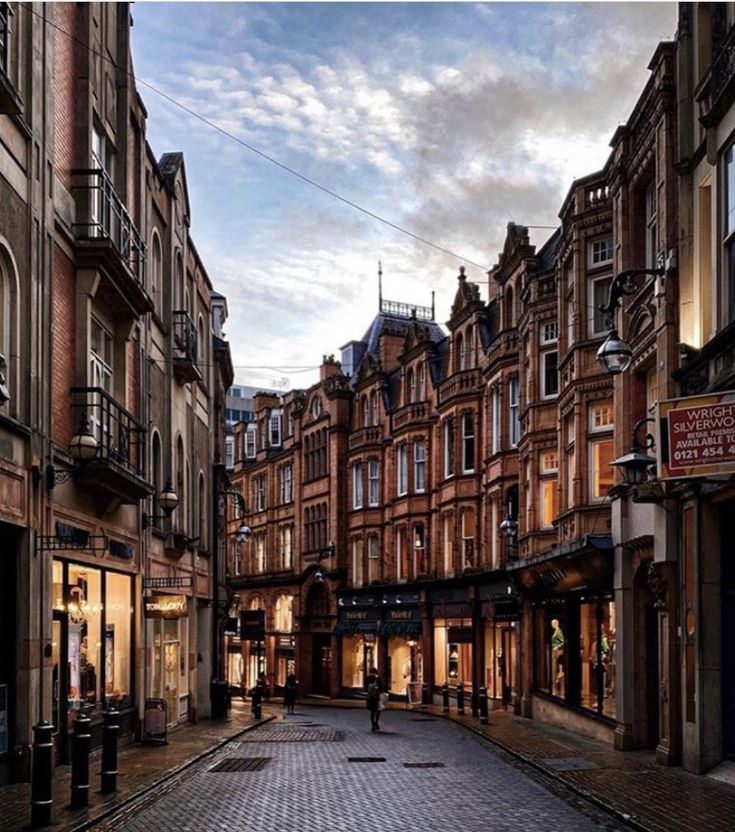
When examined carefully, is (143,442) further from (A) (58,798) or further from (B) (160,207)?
(A) (58,798)

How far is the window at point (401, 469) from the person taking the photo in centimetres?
5028

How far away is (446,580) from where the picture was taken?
4450 cm

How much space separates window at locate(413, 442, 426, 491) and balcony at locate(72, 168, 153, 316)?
26.2 m

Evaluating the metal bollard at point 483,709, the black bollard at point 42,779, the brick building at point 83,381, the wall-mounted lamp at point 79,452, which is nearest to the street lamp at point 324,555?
the metal bollard at point 483,709

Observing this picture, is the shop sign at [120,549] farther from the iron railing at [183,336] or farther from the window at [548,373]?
the window at [548,373]

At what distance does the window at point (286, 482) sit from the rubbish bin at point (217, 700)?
2867cm

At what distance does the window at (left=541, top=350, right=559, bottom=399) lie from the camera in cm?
3406

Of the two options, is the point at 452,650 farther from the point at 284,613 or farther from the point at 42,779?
the point at 42,779

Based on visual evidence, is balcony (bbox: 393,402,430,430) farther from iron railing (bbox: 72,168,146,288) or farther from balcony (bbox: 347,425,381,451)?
iron railing (bbox: 72,168,146,288)

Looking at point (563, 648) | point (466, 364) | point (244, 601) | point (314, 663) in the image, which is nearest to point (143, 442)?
point (563, 648)

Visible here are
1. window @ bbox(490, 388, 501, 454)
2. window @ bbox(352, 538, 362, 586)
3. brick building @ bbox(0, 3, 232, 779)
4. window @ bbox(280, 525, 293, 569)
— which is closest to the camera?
brick building @ bbox(0, 3, 232, 779)

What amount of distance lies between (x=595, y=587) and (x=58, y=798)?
13.8 meters

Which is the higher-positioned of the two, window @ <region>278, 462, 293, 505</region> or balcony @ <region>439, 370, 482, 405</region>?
balcony @ <region>439, 370, 482, 405</region>

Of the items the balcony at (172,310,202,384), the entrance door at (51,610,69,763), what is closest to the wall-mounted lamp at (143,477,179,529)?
the balcony at (172,310,202,384)
